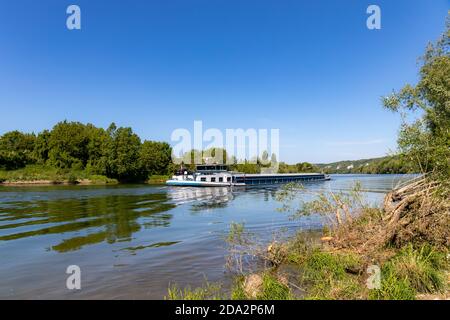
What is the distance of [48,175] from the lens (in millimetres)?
80562

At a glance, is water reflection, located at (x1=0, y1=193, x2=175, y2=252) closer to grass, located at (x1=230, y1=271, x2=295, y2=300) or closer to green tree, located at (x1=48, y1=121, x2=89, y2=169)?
grass, located at (x1=230, y1=271, x2=295, y2=300)

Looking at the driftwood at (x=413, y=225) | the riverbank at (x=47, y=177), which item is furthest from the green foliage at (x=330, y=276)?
the riverbank at (x=47, y=177)

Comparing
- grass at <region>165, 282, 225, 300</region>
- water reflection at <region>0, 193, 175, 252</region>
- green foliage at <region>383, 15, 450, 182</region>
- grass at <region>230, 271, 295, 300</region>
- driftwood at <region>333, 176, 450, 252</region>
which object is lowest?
water reflection at <region>0, 193, 175, 252</region>

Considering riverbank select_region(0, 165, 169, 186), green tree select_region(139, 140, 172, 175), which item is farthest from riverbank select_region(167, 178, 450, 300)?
green tree select_region(139, 140, 172, 175)

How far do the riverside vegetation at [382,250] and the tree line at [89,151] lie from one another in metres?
82.1

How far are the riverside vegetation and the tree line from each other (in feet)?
269

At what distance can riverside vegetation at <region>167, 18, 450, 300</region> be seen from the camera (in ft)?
26.8

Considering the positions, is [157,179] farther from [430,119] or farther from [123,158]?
[430,119]

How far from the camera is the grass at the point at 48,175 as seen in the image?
76.9 meters

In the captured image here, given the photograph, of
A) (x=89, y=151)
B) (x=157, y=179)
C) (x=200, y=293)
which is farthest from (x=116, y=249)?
(x=89, y=151)

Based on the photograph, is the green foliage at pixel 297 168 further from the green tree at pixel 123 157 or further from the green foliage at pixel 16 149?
the green foliage at pixel 16 149

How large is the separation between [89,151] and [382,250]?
98.2 metres
